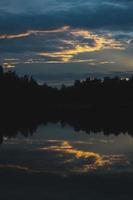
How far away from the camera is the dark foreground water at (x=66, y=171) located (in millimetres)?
22531

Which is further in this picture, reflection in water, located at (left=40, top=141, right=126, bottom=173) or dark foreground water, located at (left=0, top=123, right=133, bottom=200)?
reflection in water, located at (left=40, top=141, right=126, bottom=173)

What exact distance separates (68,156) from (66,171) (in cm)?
719

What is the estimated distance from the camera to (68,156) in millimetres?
35656

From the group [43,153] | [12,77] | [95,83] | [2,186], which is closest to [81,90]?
[95,83]

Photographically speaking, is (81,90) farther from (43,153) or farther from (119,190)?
(119,190)

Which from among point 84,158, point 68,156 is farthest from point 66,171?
point 68,156

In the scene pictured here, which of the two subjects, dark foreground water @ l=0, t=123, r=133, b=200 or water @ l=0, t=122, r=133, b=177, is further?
water @ l=0, t=122, r=133, b=177

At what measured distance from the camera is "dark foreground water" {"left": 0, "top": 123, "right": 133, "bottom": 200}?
2253 cm

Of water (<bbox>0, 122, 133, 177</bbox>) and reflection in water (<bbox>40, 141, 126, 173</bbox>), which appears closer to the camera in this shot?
water (<bbox>0, 122, 133, 177</bbox>)

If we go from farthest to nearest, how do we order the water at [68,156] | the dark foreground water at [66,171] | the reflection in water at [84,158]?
the reflection in water at [84,158], the water at [68,156], the dark foreground water at [66,171]

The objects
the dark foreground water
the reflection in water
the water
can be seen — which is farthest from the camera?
the reflection in water

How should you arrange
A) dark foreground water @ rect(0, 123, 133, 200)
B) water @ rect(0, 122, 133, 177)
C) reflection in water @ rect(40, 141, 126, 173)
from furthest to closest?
reflection in water @ rect(40, 141, 126, 173) < water @ rect(0, 122, 133, 177) < dark foreground water @ rect(0, 123, 133, 200)

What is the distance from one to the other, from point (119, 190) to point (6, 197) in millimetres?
5172

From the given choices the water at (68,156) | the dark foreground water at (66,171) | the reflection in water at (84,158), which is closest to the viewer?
the dark foreground water at (66,171)
